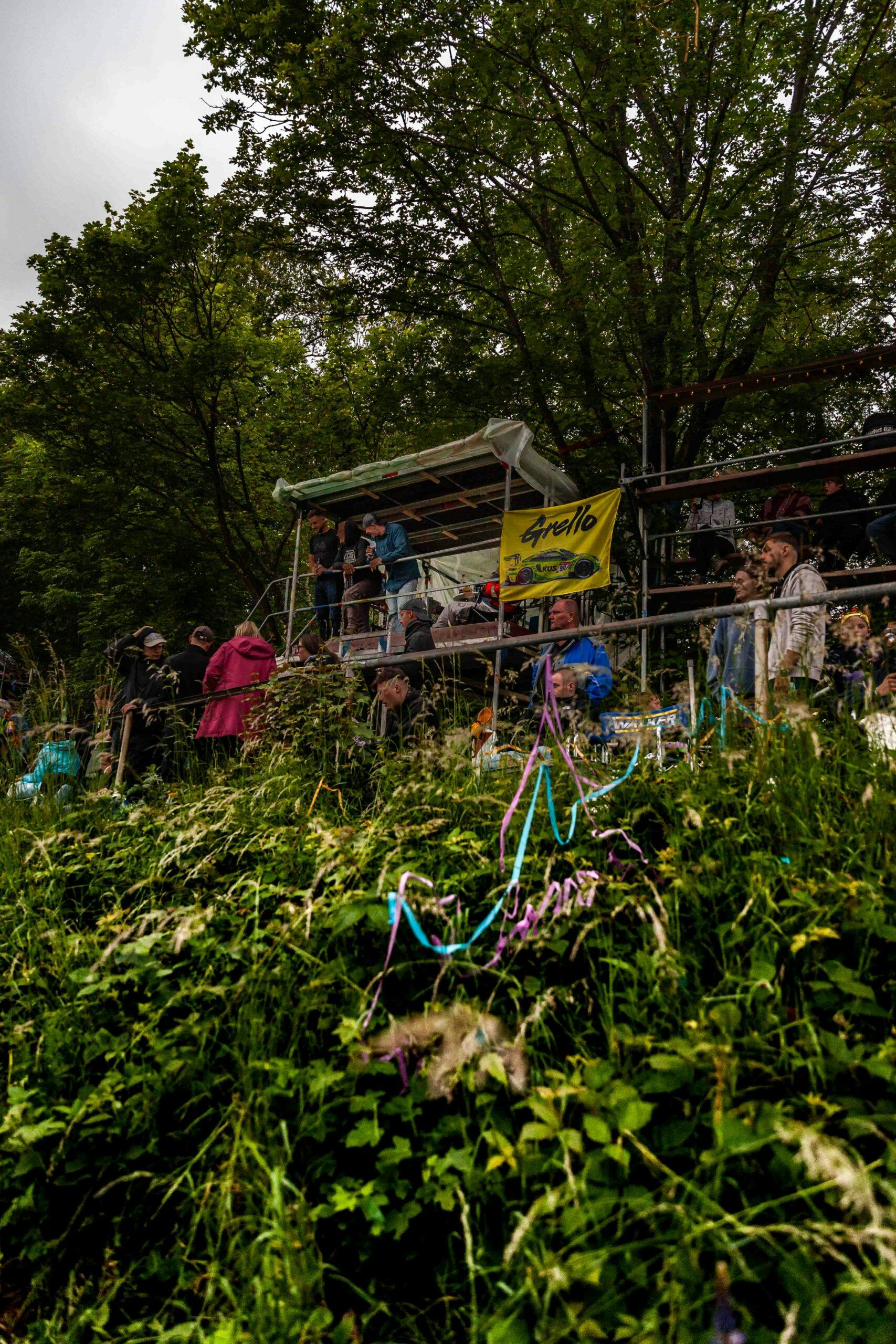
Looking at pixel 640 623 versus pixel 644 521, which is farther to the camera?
pixel 644 521

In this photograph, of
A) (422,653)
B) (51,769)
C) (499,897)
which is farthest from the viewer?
(51,769)

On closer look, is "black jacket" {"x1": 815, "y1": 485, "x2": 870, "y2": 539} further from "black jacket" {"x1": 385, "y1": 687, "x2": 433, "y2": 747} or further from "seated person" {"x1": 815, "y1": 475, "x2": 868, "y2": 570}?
"black jacket" {"x1": 385, "y1": 687, "x2": 433, "y2": 747}

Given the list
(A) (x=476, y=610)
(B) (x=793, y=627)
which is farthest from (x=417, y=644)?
(B) (x=793, y=627)

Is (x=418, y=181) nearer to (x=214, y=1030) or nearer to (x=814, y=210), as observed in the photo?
(x=814, y=210)

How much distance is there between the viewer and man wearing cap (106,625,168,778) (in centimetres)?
677

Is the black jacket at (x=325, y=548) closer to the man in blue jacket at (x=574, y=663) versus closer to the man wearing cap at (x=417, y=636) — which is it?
the man wearing cap at (x=417, y=636)

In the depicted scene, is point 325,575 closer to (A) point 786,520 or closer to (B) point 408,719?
(A) point 786,520

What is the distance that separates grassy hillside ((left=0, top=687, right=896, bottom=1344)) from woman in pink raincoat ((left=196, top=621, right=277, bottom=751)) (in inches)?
119

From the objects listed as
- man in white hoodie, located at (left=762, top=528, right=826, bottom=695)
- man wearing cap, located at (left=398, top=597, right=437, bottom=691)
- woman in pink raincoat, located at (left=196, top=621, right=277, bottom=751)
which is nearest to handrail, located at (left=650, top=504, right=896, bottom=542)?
man wearing cap, located at (left=398, top=597, right=437, bottom=691)

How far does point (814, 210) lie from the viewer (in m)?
11.7

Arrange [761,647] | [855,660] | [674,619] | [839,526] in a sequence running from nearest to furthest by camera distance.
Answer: [761,647] < [855,660] < [674,619] < [839,526]

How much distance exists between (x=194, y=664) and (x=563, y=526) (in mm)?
4446

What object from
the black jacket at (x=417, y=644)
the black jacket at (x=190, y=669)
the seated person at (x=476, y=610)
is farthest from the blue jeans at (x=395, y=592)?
the black jacket at (x=190, y=669)

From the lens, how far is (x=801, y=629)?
437cm
